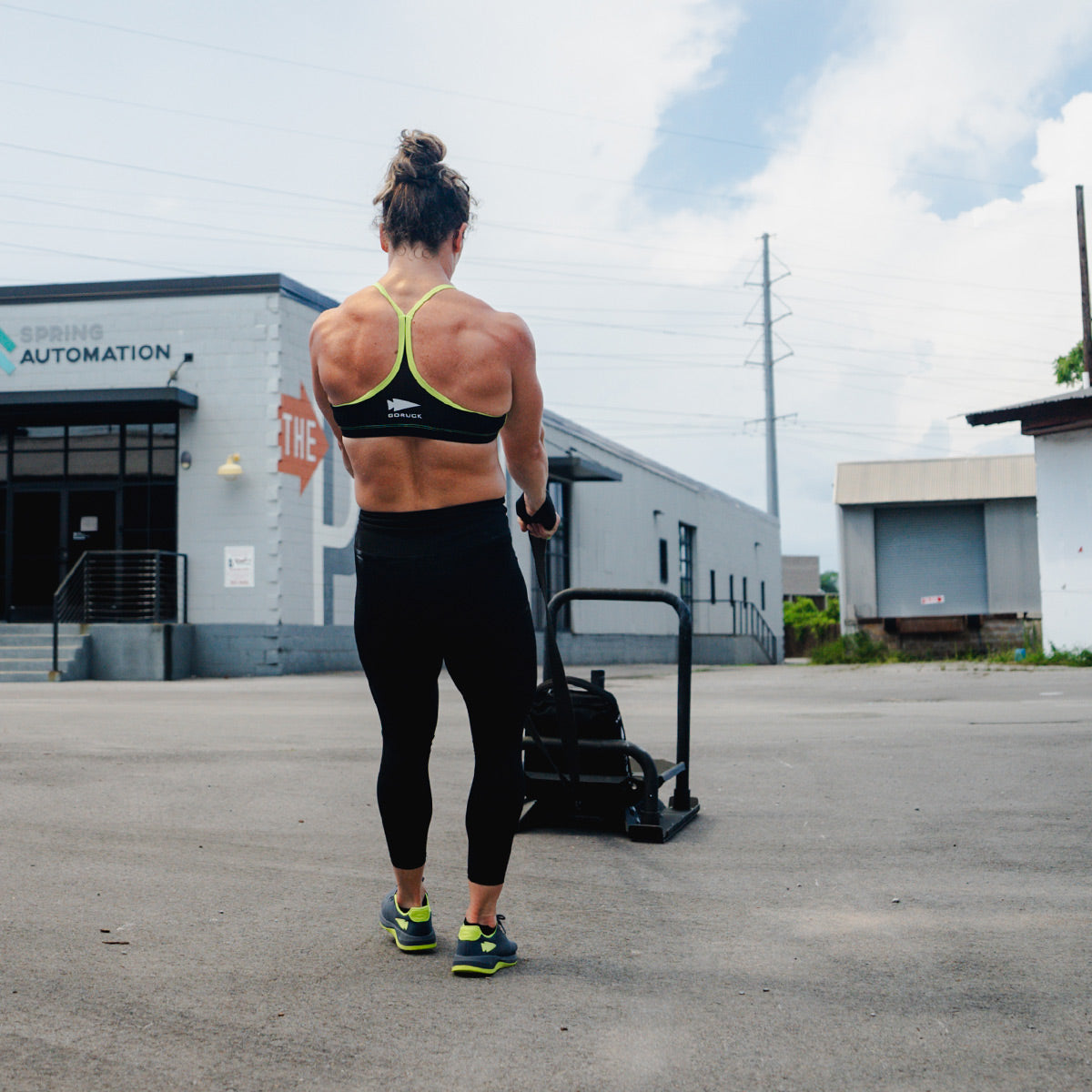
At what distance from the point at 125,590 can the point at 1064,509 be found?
13638mm

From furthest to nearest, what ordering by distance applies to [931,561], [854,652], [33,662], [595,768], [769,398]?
[769,398], [931,561], [854,652], [33,662], [595,768]

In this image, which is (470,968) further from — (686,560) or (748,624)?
(748,624)

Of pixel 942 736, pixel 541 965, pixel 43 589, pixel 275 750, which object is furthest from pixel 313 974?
pixel 43 589

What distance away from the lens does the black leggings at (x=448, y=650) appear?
8.61 ft

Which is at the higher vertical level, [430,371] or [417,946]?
[430,371]

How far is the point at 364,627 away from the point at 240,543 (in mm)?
15722

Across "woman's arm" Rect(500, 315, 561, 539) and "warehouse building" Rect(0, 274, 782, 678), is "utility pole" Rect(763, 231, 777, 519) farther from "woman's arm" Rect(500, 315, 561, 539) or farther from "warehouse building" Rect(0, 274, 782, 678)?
"woman's arm" Rect(500, 315, 561, 539)

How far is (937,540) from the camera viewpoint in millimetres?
26531

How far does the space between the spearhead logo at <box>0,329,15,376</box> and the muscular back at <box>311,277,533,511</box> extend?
18.0m

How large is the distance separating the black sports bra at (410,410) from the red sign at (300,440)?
15.7m

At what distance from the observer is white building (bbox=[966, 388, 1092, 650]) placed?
15.0 meters

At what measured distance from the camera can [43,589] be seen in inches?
743

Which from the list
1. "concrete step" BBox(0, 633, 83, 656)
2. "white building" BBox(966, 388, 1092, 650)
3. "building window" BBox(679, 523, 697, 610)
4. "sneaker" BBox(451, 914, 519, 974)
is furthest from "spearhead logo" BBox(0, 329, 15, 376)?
"building window" BBox(679, 523, 697, 610)

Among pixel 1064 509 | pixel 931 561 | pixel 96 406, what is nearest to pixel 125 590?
pixel 96 406
